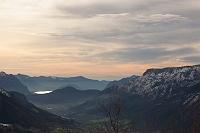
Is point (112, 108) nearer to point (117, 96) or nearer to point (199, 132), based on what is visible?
point (117, 96)

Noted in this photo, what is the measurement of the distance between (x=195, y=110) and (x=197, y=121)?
42.0 ft

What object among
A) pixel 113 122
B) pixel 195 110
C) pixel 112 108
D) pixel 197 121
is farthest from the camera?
A: pixel 197 121

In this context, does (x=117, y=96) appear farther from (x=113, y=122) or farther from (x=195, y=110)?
(x=195, y=110)

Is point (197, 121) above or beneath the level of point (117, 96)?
beneath

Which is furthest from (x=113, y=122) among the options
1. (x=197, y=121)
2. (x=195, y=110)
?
(x=197, y=121)

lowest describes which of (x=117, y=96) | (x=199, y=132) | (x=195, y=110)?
(x=199, y=132)

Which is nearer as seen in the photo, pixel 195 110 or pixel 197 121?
pixel 195 110

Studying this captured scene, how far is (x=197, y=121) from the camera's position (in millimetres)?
148750

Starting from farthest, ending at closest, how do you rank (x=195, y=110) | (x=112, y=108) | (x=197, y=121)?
(x=197, y=121), (x=195, y=110), (x=112, y=108)

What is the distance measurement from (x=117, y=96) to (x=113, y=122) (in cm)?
633

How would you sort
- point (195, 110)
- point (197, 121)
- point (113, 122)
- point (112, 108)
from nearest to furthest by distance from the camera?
1. point (113, 122)
2. point (112, 108)
3. point (195, 110)
4. point (197, 121)

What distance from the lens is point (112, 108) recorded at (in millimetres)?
100062

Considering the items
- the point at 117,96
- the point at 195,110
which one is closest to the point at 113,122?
the point at 117,96

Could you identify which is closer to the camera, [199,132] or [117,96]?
[117,96]
